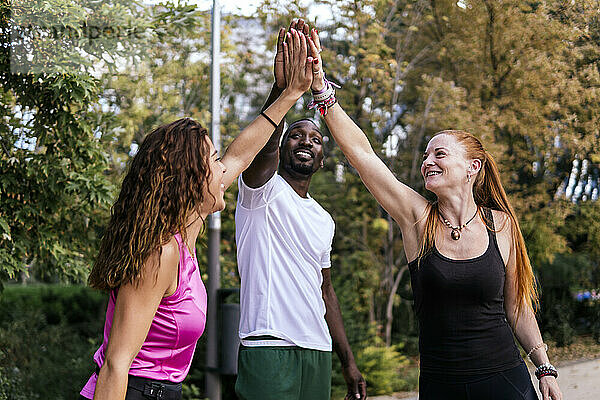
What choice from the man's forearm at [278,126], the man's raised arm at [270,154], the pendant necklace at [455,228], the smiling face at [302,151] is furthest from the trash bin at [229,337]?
the pendant necklace at [455,228]

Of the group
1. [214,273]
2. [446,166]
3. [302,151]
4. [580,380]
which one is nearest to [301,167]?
[302,151]

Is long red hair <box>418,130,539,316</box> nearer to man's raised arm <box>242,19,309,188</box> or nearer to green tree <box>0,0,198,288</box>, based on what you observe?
man's raised arm <box>242,19,309,188</box>

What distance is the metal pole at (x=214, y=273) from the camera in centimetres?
598

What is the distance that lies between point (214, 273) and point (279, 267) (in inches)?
131

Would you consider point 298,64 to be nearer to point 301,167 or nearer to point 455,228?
point 301,167

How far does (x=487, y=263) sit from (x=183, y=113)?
7.18 meters

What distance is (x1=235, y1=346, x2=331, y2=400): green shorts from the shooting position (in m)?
2.73

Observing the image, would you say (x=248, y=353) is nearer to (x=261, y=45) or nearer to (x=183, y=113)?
(x=183, y=113)

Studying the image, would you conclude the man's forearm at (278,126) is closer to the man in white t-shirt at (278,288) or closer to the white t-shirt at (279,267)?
the man in white t-shirt at (278,288)

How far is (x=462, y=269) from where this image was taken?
2326mm

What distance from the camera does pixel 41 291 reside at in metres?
11.6

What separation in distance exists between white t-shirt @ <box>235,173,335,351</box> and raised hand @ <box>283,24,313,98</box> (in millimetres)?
546

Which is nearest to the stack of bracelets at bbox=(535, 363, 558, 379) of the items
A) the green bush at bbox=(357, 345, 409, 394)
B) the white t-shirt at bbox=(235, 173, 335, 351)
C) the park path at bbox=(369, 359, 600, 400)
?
the white t-shirt at bbox=(235, 173, 335, 351)

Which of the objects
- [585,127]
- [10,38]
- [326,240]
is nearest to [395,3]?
[585,127]
